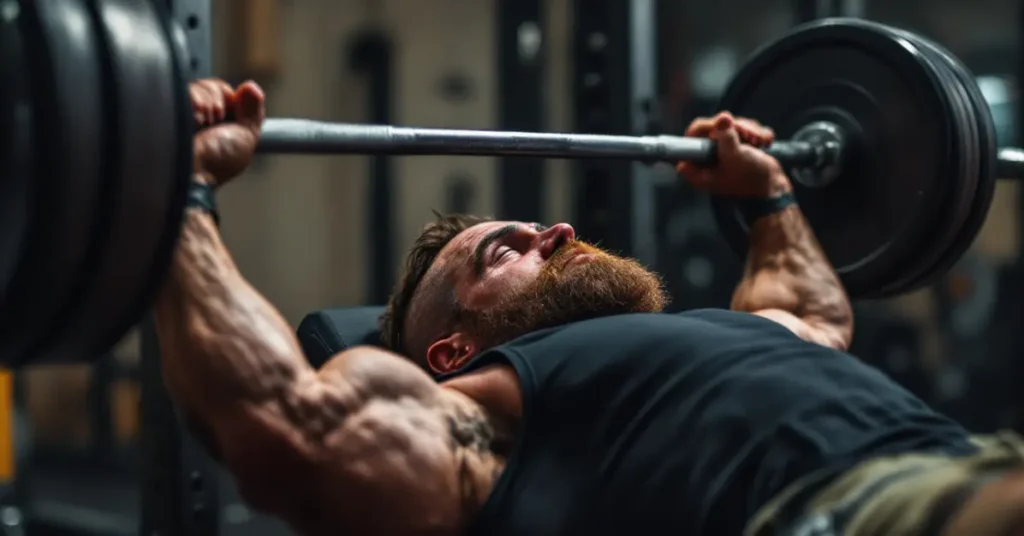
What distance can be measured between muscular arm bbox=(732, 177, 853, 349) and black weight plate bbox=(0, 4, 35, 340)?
1.13 metres

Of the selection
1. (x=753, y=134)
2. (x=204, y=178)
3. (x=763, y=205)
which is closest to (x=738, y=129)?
(x=753, y=134)

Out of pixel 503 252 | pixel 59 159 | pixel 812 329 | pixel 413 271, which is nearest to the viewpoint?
pixel 59 159

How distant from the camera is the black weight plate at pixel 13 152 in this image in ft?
3.18

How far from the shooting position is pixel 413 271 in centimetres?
169

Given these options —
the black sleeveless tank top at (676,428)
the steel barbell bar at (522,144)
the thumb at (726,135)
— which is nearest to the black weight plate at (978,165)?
the steel barbell bar at (522,144)

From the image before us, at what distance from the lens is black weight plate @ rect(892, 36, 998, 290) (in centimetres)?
187

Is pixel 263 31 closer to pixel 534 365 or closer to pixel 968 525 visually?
pixel 534 365

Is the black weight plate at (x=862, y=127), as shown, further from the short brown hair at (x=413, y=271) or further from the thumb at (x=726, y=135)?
the short brown hair at (x=413, y=271)

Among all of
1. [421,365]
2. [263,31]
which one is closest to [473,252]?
[421,365]

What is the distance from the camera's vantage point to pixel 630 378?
4.29 feet

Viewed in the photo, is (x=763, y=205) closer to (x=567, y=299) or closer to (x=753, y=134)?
(x=753, y=134)

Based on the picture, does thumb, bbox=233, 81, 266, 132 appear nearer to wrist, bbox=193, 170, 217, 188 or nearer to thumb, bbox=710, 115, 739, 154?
wrist, bbox=193, 170, 217, 188

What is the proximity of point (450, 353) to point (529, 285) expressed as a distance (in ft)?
0.46

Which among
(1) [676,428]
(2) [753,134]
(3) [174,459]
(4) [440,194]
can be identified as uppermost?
(2) [753,134]
